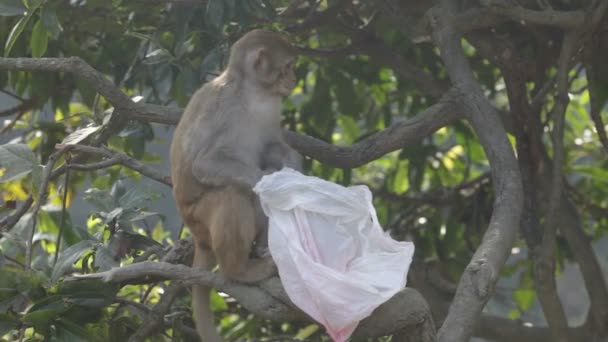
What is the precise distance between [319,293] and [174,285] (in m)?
0.71

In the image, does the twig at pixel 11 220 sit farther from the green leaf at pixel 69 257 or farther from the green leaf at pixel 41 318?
the green leaf at pixel 41 318

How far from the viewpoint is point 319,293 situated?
2973mm

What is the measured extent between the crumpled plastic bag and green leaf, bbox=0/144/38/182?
2.75ft

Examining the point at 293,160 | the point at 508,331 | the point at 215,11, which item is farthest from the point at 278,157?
the point at 508,331

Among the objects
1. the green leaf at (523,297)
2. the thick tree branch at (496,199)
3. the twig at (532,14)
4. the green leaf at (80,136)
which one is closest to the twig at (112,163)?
the green leaf at (80,136)

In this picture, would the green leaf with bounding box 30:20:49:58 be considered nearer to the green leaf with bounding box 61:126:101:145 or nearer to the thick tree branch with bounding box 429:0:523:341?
the green leaf with bounding box 61:126:101:145

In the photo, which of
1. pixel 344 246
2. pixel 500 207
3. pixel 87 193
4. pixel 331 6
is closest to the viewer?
pixel 344 246

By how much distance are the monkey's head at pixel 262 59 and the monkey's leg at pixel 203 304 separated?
664mm

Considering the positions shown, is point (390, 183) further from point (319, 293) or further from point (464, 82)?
A: point (319, 293)

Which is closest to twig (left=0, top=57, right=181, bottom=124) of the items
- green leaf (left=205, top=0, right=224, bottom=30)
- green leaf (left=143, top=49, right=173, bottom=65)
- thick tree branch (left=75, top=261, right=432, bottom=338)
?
green leaf (left=143, top=49, right=173, bottom=65)

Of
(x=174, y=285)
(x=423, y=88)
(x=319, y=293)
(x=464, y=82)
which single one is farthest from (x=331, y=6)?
(x=319, y=293)

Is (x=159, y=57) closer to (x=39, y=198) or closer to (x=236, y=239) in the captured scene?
(x=39, y=198)

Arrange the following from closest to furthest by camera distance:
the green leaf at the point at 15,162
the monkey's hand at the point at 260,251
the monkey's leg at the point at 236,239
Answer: the monkey's leg at the point at 236,239 < the monkey's hand at the point at 260,251 < the green leaf at the point at 15,162

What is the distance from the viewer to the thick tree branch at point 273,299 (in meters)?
2.98
